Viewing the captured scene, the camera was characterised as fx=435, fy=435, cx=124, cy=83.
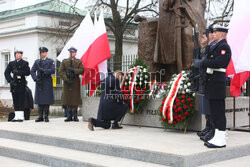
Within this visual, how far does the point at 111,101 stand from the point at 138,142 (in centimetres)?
215

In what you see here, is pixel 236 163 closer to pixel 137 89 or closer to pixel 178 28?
pixel 137 89

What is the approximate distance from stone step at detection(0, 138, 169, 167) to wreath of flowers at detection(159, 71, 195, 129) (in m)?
2.04

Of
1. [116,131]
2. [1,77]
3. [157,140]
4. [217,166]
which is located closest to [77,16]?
[1,77]

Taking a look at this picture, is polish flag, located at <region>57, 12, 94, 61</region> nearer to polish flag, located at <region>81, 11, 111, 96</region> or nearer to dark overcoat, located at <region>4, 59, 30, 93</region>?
polish flag, located at <region>81, 11, 111, 96</region>

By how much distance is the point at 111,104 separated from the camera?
9.58 meters

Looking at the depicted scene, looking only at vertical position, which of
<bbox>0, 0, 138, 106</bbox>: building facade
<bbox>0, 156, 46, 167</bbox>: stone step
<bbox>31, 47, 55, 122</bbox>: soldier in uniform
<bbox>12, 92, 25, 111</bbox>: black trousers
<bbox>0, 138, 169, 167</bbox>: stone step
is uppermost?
<bbox>0, 0, 138, 106</bbox>: building facade

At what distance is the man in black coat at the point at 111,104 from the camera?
953cm

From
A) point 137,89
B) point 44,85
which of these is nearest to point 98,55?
point 137,89

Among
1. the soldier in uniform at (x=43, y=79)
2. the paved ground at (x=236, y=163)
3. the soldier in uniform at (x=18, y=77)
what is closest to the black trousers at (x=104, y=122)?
the soldier in uniform at (x=43, y=79)

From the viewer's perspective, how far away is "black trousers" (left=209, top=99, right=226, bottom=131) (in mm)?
6927

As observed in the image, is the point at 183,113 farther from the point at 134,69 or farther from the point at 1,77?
the point at 1,77

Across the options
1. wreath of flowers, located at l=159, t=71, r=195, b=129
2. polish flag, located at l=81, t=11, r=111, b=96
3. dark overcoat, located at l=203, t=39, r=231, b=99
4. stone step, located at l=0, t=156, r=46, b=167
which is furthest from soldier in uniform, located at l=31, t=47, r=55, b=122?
dark overcoat, located at l=203, t=39, r=231, b=99

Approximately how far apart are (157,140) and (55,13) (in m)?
19.5

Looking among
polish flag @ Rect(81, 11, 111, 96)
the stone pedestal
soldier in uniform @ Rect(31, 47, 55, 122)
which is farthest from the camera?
soldier in uniform @ Rect(31, 47, 55, 122)
